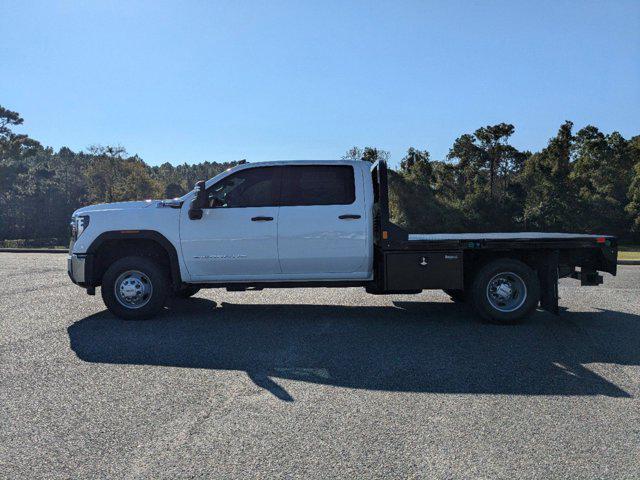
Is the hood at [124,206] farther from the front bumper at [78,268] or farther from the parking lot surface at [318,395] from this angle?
the parking lot surface at [318,395]

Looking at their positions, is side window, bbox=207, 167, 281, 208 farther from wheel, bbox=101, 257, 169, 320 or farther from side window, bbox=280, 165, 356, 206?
wheel, bbox=101, 257, 169, 320

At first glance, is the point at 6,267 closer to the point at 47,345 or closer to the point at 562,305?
the point at 47,345

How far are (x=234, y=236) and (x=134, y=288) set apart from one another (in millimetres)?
1562

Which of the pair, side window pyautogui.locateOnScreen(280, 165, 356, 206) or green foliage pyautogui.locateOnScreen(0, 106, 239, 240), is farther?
green foliage pyautogui.locateOnScreen(0, 106, 239, 240)

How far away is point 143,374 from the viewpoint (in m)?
5.21

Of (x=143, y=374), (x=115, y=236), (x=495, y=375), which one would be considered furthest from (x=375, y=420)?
(x=115, y=236)

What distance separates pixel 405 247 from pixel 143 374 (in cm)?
369

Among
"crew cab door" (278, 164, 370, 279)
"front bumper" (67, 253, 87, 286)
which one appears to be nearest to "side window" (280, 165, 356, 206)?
"crew cab door" (278, 164, 370, 279)

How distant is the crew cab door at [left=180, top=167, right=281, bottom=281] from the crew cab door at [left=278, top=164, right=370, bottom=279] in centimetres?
17

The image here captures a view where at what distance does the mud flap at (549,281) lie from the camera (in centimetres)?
738

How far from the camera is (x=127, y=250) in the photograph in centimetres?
790

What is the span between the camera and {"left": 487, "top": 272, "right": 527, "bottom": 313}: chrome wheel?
24.5 feet

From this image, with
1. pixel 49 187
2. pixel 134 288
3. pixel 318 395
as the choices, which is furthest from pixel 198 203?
pixel 49 187

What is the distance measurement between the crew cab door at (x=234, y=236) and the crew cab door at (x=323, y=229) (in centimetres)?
17
